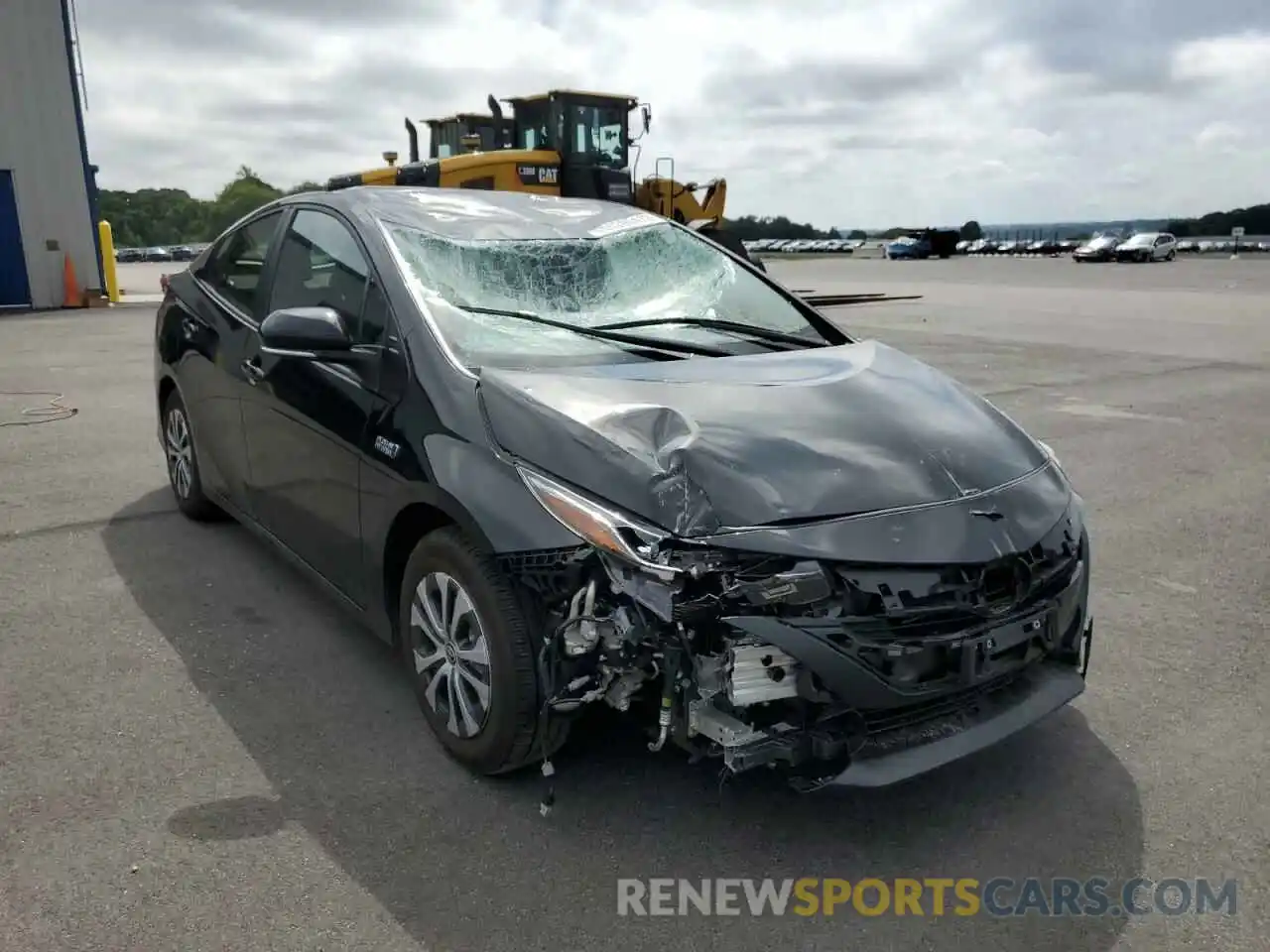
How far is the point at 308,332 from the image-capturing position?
333cm

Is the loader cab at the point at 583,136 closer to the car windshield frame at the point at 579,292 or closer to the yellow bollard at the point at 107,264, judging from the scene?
the yellow bollard at the point at 107,264

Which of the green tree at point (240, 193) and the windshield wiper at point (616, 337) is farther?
the green tree at point (240, 193)

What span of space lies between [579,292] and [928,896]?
2.26 metres

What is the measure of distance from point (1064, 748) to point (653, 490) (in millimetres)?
1625

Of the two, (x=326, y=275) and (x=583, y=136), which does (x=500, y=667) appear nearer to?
(x=326, y=275)

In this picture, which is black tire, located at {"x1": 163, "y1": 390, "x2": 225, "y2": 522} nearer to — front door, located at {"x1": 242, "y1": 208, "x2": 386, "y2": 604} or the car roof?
front door, located at {"x1": 242, "y1": 208, "x2": 386, "y2": 604}

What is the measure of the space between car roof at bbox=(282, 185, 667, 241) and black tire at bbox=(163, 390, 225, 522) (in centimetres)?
141

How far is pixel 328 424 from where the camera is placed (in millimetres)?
3521

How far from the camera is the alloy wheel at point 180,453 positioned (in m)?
5.14

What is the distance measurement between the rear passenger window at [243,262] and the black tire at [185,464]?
0.68 meters

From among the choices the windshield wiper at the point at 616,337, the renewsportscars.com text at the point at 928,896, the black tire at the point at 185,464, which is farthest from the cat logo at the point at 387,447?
the black tire at the point at 185,464

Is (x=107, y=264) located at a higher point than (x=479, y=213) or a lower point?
lower

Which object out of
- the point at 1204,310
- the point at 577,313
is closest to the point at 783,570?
the point at 577,313

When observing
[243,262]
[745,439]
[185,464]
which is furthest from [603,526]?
[185,464]
